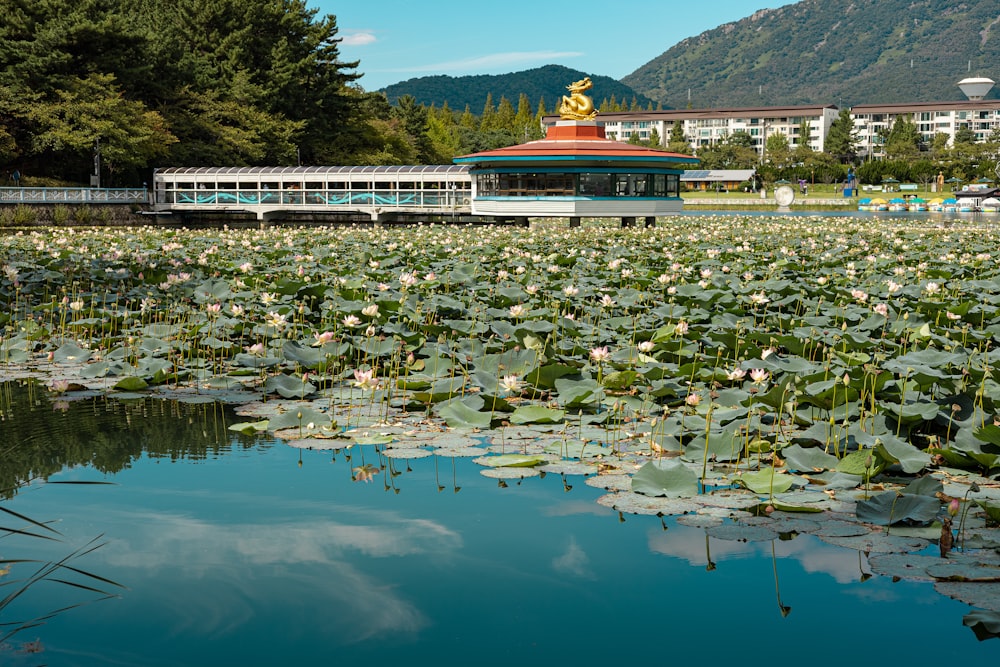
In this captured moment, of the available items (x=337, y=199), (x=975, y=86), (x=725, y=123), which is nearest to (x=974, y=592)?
(x=337, y=199)

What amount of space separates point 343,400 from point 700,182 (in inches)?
4341

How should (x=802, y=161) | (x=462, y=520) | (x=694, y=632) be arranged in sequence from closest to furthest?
(x=694, y=632) < (x=462, y=520) < (x=802, y=161)

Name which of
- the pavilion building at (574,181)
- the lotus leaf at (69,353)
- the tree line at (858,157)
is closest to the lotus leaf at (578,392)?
the lotus leaf at (69,353)

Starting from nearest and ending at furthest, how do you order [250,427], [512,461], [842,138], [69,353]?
[512,461], [250,427], [69,353], [842,138]

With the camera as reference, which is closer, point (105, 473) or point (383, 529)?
point (383, 529)

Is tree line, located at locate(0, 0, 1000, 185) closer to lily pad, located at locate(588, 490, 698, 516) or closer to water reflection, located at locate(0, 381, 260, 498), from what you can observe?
water reflection, located at locate(0, 381, 260, 498)

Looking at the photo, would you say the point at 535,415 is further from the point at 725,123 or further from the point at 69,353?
the point at 725,123

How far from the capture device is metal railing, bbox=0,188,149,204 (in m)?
33.4

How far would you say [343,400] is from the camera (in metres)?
6.54

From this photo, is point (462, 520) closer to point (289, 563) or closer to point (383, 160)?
point (289, 563)

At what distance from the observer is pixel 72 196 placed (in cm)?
3519

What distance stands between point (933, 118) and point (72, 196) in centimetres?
12809

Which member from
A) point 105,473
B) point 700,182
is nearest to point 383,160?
point 105,473

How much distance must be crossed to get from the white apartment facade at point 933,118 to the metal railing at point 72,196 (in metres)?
115
